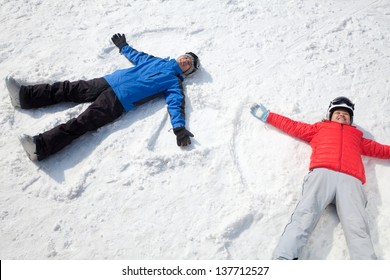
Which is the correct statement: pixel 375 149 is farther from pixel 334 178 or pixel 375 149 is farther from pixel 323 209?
pixel 323 209

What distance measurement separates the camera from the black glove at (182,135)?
148 inches

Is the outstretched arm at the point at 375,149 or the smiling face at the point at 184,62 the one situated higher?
the smiling face at the point at 184,62

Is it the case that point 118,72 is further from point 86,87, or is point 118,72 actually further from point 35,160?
point 35,160

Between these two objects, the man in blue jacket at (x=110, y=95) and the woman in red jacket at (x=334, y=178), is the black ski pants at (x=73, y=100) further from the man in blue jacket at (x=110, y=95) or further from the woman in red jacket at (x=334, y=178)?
the woman in red jacket at (x=334, y=178)

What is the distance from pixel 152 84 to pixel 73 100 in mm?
1036

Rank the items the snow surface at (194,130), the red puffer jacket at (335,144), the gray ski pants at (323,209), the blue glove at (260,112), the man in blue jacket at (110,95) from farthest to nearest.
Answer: the blue glove at (260,112), the man in blue jacket at (110,95), the red puffer jacket at (335,144), the snow surface at (194,130), the gray ski pants at (323,209)

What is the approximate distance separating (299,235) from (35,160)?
2.90 m

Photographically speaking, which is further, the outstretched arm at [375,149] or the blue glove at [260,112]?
the blue glove at [260,112]

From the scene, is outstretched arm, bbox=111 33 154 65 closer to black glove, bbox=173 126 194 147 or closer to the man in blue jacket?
the man in blue jacket

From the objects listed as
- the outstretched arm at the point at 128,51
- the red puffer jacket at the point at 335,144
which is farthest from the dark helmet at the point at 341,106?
the outstretched arm at the point at 128,51

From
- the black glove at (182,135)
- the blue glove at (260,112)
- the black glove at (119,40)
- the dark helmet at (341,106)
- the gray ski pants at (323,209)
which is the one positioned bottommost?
the gray ski pants at (323,209)

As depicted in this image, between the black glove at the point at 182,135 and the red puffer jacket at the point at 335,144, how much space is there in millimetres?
1029

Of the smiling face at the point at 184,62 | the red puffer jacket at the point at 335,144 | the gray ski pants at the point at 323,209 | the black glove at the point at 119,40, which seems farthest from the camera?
the black glove at the point at 119,40
